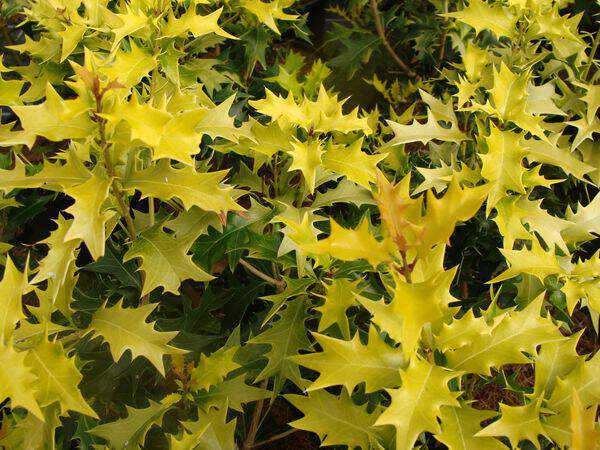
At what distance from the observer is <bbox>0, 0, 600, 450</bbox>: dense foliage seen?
0.88 metres

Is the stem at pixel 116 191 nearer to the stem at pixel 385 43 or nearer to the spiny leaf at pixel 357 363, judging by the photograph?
the spiny leaf at pixel 357 363

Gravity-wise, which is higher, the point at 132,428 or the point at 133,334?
the point at 133,334

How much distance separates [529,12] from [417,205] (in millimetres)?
906

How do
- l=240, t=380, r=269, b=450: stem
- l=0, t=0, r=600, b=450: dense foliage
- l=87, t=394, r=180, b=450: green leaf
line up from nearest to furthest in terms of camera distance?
l=0, t=0, r=600, b=450: dense foliage → l=87, t=394, r=180, b=450: green leaf → l=240, t=380, r=269, b=450: stem

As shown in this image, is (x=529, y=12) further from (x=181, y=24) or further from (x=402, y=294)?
(x=402, y=294)

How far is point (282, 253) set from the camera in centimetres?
115

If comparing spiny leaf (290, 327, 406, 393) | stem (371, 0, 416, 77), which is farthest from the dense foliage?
stem (371, 0, 416, 77)

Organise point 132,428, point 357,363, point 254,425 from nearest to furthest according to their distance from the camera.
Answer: point 357,363 → point 132,428 → point 254,425

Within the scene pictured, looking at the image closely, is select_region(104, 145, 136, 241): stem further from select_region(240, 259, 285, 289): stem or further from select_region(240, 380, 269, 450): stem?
select_region(240, 380, 269, 450): stem

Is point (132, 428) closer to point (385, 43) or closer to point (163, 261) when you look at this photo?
point (163, 261)

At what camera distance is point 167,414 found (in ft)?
4.31

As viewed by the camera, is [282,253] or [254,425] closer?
[282,253]

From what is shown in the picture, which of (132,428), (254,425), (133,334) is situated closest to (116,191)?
(133,334)

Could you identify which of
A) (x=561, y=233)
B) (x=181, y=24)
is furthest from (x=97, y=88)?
(x=561, y=233)
